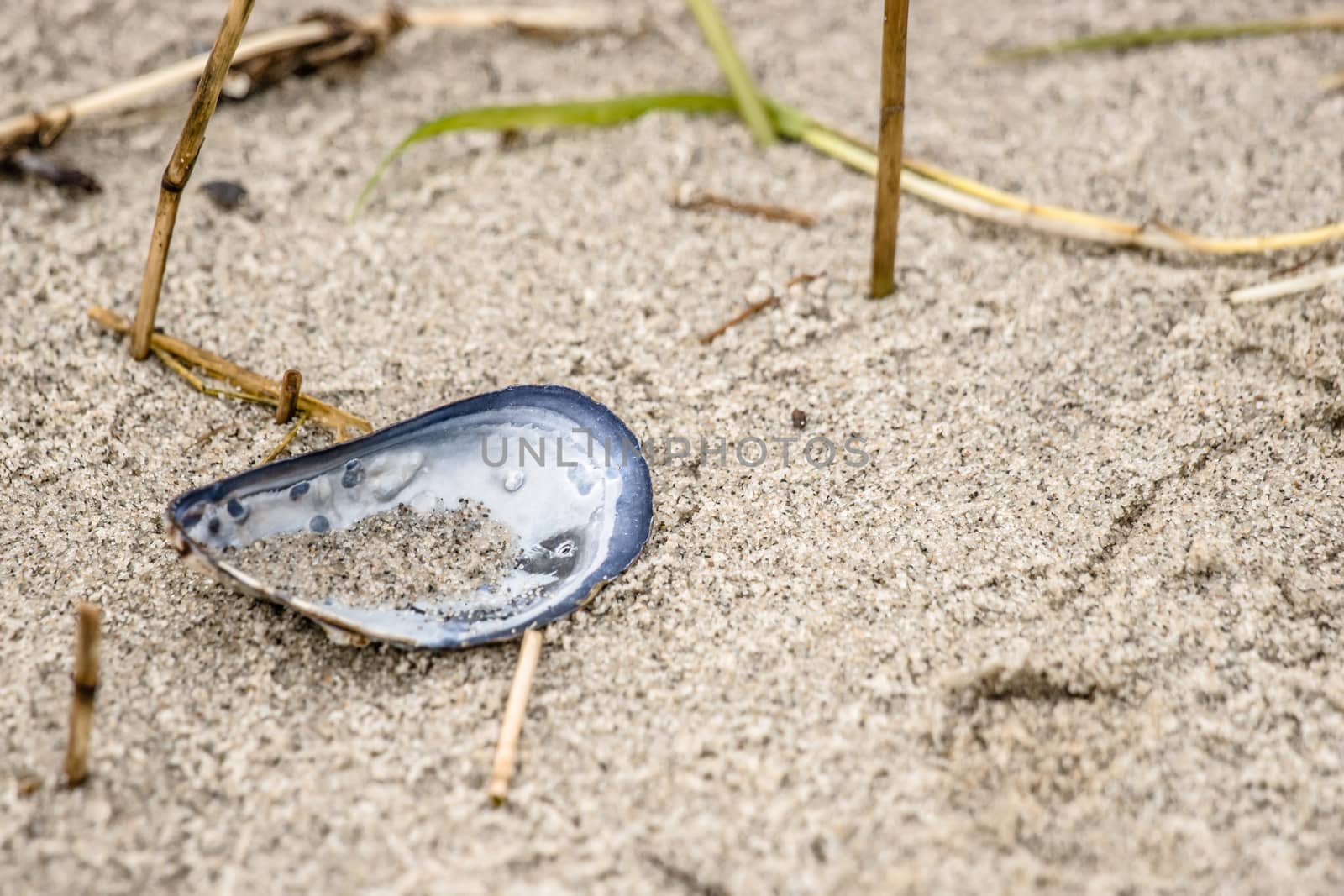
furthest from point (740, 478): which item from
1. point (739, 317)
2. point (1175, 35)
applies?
point (1175, 35)

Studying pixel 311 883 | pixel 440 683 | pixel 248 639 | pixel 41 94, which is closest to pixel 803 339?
pixel 440 683

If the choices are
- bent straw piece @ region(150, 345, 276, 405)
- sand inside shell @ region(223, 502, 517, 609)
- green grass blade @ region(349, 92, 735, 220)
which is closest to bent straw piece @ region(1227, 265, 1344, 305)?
green grass blade @ region(349, 92, 735, 220)

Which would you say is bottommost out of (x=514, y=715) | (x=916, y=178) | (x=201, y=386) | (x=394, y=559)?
(x=514, y=715)

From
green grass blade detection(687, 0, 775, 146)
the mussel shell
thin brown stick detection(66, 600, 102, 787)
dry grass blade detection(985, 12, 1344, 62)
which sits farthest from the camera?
dry grass blade detection(985, 12, 1344, 62)

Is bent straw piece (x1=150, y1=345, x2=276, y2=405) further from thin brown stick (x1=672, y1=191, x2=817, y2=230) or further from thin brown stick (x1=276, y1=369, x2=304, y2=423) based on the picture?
thin brown stick (x1=672, y1=191, x2=817, y2=230)

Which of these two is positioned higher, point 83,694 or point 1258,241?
point 1258,241

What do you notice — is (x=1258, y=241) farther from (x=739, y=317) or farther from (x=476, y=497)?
(x=476, y=497)
